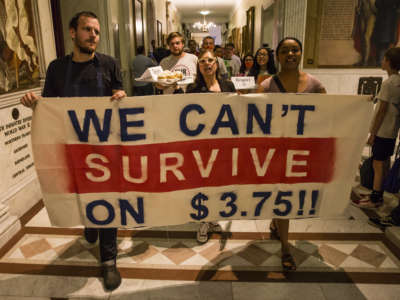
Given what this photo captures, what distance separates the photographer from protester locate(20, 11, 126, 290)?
1.90 m

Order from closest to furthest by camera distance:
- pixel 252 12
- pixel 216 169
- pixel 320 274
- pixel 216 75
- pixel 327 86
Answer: pixel 216 169
pixel 320 274
pixel 216 75
pixel 327 86
pixel 252 12

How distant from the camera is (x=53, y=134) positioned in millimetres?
1760

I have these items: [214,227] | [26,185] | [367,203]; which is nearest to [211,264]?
[214,227]

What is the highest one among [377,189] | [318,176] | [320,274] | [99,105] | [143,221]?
[99,105]

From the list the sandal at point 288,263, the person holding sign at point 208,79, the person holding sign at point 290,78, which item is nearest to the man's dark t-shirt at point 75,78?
the person holding sign at point 208,79

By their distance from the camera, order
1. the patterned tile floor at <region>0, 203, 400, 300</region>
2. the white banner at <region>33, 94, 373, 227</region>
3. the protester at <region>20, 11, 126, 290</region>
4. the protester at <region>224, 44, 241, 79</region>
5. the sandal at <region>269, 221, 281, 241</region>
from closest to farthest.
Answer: the white banner at <region>33, 94, 373, 227</region>
the protester at <region>20, 11, 126, 290</region>
the patterned tile floor at <region>0, 203, 400, 300</region>
the sandal at <region>269, 221, 281, 241</region>
the protester at <region>224, 44, 241, 79</region>

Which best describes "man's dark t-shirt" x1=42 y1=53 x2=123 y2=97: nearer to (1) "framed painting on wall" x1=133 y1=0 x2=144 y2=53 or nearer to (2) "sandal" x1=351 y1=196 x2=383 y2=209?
(2) "sandal" x1=351 y1=196 x2=383 y2=209

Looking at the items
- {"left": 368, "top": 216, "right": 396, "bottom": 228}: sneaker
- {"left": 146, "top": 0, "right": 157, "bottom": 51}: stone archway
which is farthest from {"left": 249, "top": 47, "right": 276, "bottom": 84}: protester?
{"left": 146, "top": 0, "right": 157, "bottom": 51}: stone archway

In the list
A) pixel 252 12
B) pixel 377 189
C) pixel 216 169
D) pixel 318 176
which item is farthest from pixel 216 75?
pixel 252 12

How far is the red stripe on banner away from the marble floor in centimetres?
74

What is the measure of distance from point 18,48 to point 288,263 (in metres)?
3.05

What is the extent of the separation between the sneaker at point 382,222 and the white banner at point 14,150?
10.9 feet

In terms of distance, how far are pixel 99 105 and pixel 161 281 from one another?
4.11 feet

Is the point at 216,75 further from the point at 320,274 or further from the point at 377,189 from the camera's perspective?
the point at 377,189
